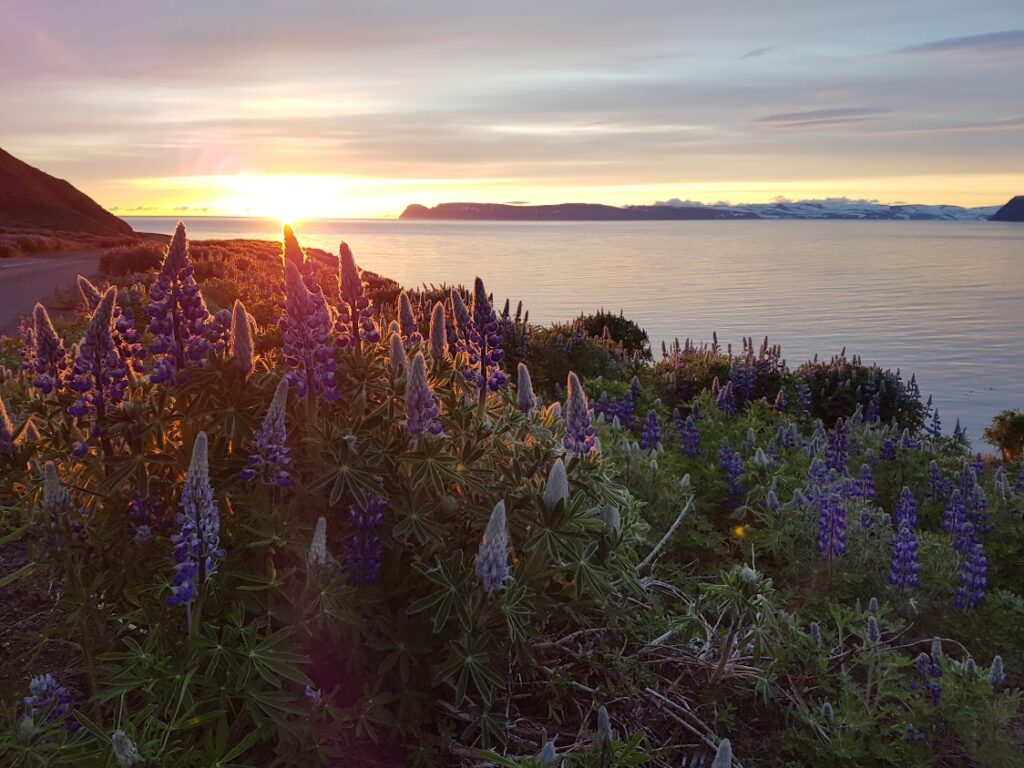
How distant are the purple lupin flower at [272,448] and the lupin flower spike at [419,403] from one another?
0.49 meters

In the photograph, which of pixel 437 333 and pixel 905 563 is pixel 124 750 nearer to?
pixel 437 333

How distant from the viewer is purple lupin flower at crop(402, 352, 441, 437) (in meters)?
3.16

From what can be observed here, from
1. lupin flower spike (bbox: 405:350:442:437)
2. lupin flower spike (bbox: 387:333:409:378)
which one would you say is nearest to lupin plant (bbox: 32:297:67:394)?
lupin flower spike (bbox: 387:333:409:378)

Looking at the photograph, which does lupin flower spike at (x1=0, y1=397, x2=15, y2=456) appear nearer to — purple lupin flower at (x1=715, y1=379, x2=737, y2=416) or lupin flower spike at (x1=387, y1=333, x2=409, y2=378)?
lupin flower spike at (x1=387, y1=333, x2=409, y2=378)

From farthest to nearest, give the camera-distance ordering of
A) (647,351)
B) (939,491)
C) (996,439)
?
(647,351) → (996,439) → (939,491)

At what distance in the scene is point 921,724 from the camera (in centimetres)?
415

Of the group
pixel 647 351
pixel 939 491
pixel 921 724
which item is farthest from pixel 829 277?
pixel 921 724

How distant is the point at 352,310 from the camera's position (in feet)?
12.3

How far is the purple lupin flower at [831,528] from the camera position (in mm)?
5719

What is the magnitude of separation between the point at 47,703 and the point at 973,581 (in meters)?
6.03

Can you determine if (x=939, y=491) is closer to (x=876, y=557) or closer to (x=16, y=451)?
(x=876, y=557)

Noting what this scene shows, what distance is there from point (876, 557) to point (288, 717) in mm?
4763

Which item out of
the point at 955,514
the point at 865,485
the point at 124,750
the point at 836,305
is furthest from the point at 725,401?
the point at 836,305

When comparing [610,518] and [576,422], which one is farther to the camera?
[576,422]
